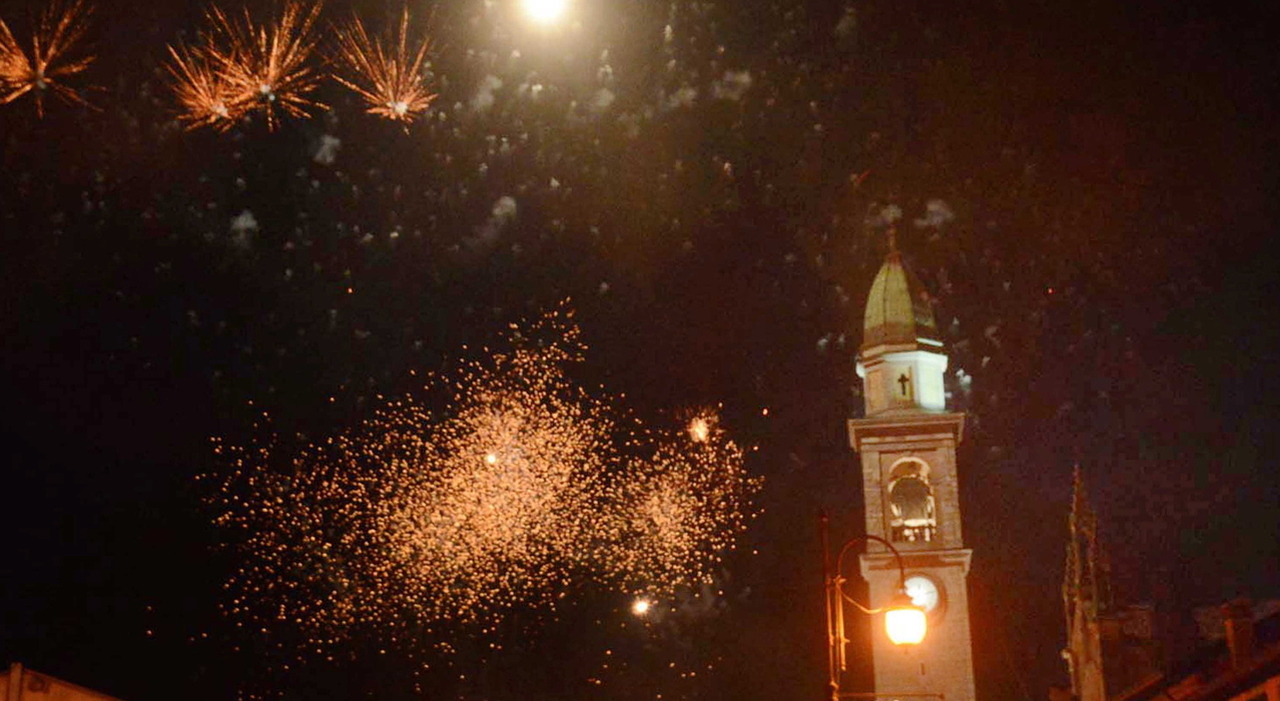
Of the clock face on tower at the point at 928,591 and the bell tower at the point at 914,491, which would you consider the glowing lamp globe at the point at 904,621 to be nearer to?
the bell tower at the point at 914,491

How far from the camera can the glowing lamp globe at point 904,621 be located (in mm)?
14297

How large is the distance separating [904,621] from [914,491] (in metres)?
25.2

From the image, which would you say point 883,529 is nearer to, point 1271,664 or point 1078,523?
point 1078,523

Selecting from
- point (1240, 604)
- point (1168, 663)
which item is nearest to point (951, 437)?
point (1168, 663)

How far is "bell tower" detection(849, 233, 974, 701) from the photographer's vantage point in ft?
124

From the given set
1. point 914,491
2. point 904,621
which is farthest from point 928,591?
point 904,621

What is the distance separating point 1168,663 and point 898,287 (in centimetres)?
1520

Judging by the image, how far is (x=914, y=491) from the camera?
39.0 metres

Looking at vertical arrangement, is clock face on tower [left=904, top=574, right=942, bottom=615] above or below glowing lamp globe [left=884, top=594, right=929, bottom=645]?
above

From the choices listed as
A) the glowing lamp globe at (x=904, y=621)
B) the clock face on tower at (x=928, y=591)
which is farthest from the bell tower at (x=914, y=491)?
the glowing lamp globe at (x=904, y=621)

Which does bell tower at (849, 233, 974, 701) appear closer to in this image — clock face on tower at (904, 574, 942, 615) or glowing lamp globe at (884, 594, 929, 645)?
clock face on tower at (904, 574, 942, 615)

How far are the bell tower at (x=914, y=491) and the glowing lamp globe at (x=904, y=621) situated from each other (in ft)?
73.3

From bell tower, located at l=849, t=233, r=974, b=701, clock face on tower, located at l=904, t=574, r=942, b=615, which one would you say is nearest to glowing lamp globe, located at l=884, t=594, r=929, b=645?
Result: bell tower, located at l=849, t=233, r=974, b=701

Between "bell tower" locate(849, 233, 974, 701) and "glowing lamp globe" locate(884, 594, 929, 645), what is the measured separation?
2235cm
